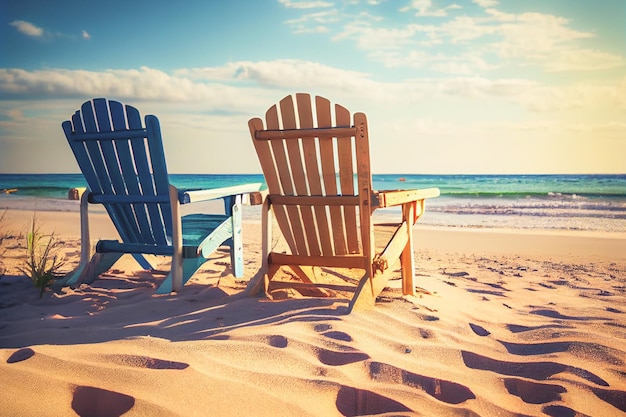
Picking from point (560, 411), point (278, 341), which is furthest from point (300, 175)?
point (560, 411)

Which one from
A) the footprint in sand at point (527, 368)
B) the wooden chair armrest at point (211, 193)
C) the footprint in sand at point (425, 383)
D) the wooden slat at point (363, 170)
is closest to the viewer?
the footprint in sand at point (425, 383)

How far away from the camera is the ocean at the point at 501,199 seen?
11039 millimetres

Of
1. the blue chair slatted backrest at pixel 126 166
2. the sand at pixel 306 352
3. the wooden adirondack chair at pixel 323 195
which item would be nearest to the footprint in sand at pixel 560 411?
the sand at pixel 306 352

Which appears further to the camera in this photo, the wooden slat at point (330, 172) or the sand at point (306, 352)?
the wooden slat at point (330, 172)

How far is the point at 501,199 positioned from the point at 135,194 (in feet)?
55.2

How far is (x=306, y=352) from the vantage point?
2.19 m

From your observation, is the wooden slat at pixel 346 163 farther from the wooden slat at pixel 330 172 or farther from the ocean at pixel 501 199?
the ocean at pixel 501 199

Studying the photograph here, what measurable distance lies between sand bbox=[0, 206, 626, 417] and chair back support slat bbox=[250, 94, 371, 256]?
46 cm

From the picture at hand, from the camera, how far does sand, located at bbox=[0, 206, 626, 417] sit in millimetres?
1747

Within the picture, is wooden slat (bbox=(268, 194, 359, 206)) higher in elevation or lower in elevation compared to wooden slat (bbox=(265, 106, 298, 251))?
lower

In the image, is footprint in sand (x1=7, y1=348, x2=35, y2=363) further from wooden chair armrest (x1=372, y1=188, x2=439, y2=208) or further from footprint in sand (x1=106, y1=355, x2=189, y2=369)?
wooden chair armrest (x1=372, y1=188, x2=439, y2=208)

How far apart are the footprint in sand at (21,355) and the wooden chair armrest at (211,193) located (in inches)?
57.1

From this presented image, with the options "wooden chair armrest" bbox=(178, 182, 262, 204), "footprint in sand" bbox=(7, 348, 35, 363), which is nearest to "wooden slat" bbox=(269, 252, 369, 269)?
"wooden chair armrest" bbox=(178, 182, 262, 204)

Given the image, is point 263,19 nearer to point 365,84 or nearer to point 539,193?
point 365,84
